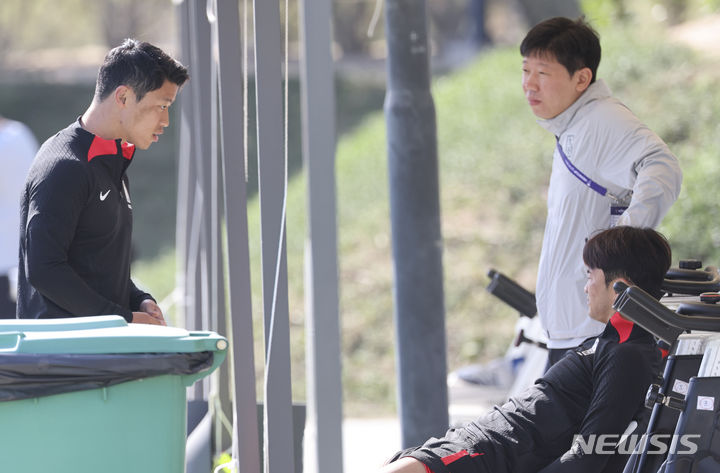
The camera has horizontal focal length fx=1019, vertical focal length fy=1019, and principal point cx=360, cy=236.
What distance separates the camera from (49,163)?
279 cm

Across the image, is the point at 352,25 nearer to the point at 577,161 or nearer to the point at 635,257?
the point at 577,161

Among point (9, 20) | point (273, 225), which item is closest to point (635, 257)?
point (273, 225)

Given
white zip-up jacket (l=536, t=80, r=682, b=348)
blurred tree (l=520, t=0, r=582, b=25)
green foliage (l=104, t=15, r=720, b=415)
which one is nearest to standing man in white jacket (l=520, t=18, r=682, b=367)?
white zip-up jacket (l=536, t=80, r=682, b=348)

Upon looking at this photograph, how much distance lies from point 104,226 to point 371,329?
7316mm

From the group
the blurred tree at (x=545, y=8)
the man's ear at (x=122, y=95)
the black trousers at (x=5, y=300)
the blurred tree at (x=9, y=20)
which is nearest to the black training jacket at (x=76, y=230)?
the man's ear at (x=122, y=95)

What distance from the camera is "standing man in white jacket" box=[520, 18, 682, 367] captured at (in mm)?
3363

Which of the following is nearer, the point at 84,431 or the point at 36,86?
the point at 84,431

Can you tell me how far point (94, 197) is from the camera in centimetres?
283

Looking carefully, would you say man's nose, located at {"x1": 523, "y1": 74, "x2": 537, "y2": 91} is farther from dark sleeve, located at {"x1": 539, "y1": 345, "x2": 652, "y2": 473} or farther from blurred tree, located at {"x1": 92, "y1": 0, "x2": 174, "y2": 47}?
blurred tree, located at {"x1": 92, "y1": 0, "x2": 174, "y2": 47}

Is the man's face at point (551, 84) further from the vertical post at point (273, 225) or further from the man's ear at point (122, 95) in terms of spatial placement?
the man's ear at point (122, 95)

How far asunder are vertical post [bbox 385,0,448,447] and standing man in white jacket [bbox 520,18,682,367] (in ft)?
4.18

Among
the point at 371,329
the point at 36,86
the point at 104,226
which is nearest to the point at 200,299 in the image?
the point at 104,226

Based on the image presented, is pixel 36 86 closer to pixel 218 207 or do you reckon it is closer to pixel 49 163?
pixel 218 207

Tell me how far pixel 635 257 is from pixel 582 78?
0.77 meters
